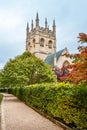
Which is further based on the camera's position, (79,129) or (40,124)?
(40,124)

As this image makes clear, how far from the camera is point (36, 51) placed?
90188 mm

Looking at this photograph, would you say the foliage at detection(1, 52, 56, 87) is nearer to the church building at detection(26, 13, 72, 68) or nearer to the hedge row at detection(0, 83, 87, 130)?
the hedge row at detection(0, 83, 87, 130)

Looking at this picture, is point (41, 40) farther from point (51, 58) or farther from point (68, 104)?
point (68, 104)

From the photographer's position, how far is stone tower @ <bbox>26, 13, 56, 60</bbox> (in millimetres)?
91562

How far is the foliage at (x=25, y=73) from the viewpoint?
126 feet

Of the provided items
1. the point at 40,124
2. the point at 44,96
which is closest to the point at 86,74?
the point at 40,124

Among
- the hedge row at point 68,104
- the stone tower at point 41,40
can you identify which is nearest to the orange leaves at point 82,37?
the hedge row at point 68,104

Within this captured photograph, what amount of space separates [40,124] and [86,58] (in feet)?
14.7

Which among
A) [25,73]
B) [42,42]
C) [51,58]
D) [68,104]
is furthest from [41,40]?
[68,104]

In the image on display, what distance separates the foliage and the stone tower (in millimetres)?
48239

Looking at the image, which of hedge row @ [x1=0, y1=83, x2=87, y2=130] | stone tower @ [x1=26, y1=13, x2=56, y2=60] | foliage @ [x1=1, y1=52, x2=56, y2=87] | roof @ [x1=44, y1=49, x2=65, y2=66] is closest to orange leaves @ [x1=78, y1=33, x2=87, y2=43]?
hedge row @ [x1=0, y1=83, x2=87, y2=130]

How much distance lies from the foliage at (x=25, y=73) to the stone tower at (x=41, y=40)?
48239 millimetres

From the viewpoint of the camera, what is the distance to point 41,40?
9406 cm

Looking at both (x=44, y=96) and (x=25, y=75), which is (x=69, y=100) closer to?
(x=44, y=96)
